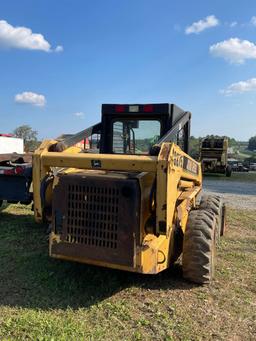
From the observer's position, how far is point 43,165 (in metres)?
4.66

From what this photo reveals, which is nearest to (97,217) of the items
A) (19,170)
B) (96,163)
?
(96,163)

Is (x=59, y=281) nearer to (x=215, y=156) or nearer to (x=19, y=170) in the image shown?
(x=19, y=170)

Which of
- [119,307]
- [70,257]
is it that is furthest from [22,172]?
[119,307]

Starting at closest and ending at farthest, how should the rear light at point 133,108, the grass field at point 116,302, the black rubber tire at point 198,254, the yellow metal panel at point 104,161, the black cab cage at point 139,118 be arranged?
the grass field at point 116,302 < the yellow metal panel at point 104,161 < the black rubber tire at point 198,254 < the black cab cage at point 139,118 < the rear light at point 133,108

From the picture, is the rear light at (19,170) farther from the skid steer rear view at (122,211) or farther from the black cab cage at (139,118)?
the skid steer rear view at (122,211)

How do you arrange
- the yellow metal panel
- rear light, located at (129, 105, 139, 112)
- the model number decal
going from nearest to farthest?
the yellow metal panel, the model number decal, rear light, located at (129, 105, 139, 112)

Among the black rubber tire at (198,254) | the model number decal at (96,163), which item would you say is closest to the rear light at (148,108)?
the model number decal at (96,163)

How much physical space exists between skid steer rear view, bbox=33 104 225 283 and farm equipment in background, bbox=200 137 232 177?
70.0 ft

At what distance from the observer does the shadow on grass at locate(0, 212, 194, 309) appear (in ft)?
14.1

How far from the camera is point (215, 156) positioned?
26562mm

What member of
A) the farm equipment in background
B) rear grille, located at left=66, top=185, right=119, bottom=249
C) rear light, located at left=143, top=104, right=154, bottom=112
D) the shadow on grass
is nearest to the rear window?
rear light, located at left=143, top=104, right=154, bottom=112

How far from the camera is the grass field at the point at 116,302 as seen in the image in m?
3.69

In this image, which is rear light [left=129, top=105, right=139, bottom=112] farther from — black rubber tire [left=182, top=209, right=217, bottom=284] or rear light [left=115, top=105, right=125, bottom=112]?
black rubber tire [left=182, top=209, right=217, bottom=284]

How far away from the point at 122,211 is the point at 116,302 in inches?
39.1
